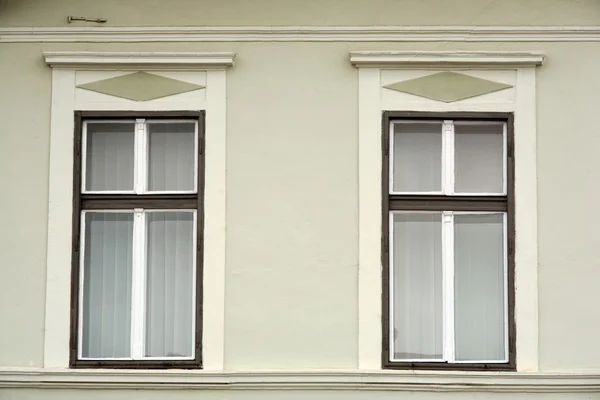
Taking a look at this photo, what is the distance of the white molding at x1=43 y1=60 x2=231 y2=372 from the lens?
354 inches

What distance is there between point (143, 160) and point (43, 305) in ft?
4.03

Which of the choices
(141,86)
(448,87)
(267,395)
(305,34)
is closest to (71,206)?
(141,86)

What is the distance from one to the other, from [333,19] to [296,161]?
1044 mm

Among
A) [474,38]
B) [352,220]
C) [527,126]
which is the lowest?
[352,220]

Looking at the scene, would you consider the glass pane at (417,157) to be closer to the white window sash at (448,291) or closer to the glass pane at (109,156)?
the white window sash at (448,291)

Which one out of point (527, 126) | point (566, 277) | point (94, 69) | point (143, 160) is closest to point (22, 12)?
point (94, 69)

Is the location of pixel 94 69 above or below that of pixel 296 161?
above

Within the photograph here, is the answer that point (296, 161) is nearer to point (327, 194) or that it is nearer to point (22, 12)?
point (327, 194)

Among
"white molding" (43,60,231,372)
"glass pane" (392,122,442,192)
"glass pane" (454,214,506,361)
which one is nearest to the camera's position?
"white molding" (43,60,231,372)

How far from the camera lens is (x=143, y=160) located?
9.23 m

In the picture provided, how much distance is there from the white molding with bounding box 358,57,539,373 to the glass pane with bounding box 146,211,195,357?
1226 millimetres

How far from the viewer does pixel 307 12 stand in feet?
30.2

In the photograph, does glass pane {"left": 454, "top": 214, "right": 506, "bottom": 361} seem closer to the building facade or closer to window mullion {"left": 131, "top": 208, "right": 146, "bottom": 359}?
the building facade

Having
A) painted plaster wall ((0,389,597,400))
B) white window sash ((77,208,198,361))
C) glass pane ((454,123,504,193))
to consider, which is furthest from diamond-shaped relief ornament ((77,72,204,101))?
painted plaster wall ((0,389,597,400))
